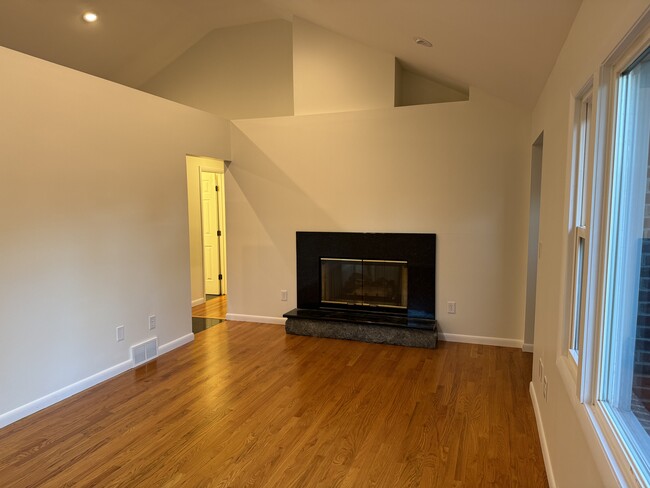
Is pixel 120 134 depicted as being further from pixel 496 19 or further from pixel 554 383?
pixel 554 383

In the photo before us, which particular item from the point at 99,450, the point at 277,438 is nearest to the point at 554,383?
the point at 277,438

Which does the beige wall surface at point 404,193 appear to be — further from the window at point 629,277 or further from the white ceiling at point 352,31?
the window at point 629,277

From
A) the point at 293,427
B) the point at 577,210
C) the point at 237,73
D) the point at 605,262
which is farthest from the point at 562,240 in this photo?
the point at 237,73

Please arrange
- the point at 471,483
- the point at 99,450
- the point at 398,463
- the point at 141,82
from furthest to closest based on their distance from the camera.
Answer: the point at 141,82 < the point at 99,450 < the point at 398,463 < the point at 471,483

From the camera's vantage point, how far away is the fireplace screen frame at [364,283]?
186 inches

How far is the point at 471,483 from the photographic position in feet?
7.38

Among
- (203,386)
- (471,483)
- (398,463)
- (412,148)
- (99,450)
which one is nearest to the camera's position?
(471,483)

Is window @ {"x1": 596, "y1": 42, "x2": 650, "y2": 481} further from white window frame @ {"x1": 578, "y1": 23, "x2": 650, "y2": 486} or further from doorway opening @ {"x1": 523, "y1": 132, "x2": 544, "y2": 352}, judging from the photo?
doorway opening @ {"x1": 523, "y1": 132, "x2": 544, "y2": 352}

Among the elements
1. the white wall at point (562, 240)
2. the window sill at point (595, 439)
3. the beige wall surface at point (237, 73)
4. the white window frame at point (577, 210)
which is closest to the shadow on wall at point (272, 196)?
the beige wall surface at point (237, 73)

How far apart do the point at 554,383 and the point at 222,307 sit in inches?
187

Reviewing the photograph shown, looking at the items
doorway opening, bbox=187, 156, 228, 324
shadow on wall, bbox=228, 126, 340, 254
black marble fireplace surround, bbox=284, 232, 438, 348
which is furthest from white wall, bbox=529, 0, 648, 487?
doorway opening, bbox=187, 156, 228, 324

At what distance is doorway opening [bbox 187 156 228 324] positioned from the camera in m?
6.34

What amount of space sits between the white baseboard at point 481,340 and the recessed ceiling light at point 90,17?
4879mm

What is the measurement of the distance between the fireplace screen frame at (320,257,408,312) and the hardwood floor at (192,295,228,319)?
62.3 inches
